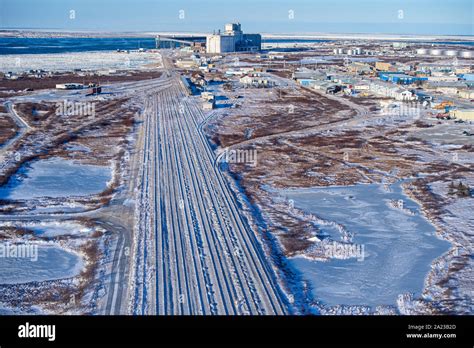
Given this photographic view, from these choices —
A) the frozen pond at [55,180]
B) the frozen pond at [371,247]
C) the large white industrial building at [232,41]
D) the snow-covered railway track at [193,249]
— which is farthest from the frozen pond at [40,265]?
the large white industrial building at [232,41]

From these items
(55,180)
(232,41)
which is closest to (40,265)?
(55,180)

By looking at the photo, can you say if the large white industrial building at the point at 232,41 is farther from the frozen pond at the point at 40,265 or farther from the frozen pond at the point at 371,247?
the frozen pond at the point at 40,265

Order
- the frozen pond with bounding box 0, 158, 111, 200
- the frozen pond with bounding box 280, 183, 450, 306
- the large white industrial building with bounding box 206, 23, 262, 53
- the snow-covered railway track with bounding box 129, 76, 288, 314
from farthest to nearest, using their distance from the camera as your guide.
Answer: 1. the large white industrial building with bounding box 206, 23, 262, 53
2. the frozen pond with bounding box 0, 158, 111, 200
3. the frozen pond with bounding box 280, 183, 450, 306
4. the snow-covered railway track with bounding box 129, 76, 288, 314

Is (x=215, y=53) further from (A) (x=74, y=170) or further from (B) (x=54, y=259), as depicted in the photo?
(B) (x=54, y=259)

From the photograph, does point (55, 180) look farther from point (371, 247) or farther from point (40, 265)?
point (371, 247)

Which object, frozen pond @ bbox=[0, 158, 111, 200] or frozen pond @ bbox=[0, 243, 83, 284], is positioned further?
frozen pond @ bbox=[0, 158, 111, 200]

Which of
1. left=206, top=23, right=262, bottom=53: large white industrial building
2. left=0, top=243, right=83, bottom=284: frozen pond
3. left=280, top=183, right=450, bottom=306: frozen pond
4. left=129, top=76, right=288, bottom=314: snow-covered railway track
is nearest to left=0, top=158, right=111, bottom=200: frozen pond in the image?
left=129, top=76, right=288, bottom=314: snow-covered railway track

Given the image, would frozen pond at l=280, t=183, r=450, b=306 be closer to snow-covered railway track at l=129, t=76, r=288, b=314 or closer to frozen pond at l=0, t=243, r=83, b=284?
snow-covered railway track at l=129, t=76, r=288, b=314
